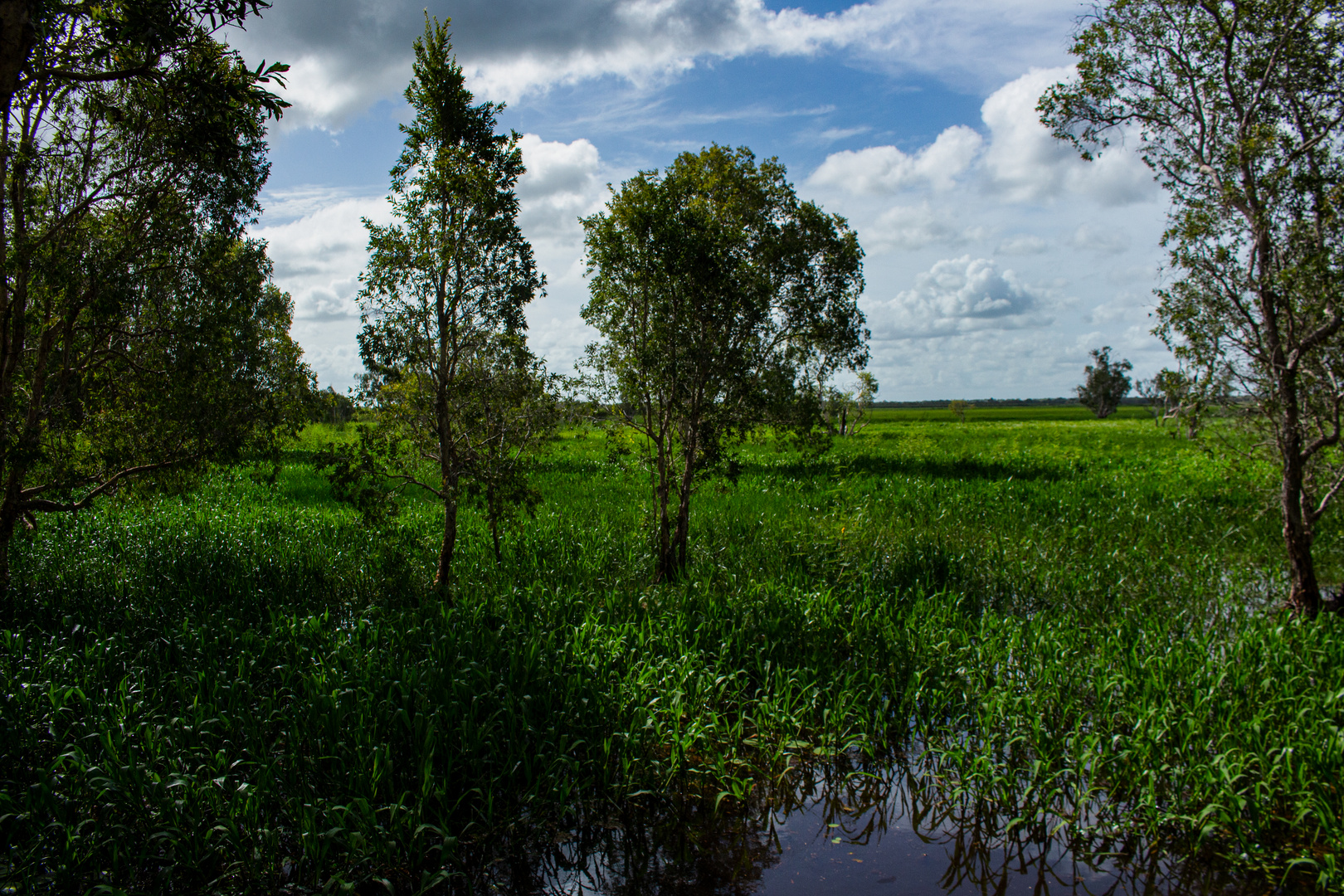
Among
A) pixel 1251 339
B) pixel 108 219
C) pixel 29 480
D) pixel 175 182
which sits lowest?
pixel 29 480

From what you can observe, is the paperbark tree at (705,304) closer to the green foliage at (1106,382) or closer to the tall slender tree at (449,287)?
the tall slender tree at (449,287)

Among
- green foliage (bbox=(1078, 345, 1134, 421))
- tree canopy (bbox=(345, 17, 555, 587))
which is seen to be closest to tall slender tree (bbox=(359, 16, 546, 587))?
tree canopy (bbox=(345, 17, 555, 587))

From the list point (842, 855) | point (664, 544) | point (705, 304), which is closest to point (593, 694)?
point (842, 855)

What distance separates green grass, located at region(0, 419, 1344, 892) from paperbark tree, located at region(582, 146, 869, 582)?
225 centimetres

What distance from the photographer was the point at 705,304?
10578 mm

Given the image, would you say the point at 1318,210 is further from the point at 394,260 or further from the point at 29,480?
the point at 29,480

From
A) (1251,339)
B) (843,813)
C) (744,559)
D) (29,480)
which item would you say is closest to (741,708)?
(843,813)

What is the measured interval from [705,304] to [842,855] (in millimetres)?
7488

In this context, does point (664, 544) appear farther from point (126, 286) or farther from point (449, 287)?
point (126, 286)

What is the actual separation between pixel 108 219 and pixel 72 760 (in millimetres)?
7464

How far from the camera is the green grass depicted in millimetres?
4875

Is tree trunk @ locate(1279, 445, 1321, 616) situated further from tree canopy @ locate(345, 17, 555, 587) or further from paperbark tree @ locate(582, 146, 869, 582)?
tree canopy @ locate(345, 17, 555, 587)

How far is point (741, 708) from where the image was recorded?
668 cm

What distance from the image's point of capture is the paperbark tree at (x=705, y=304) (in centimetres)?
1039
